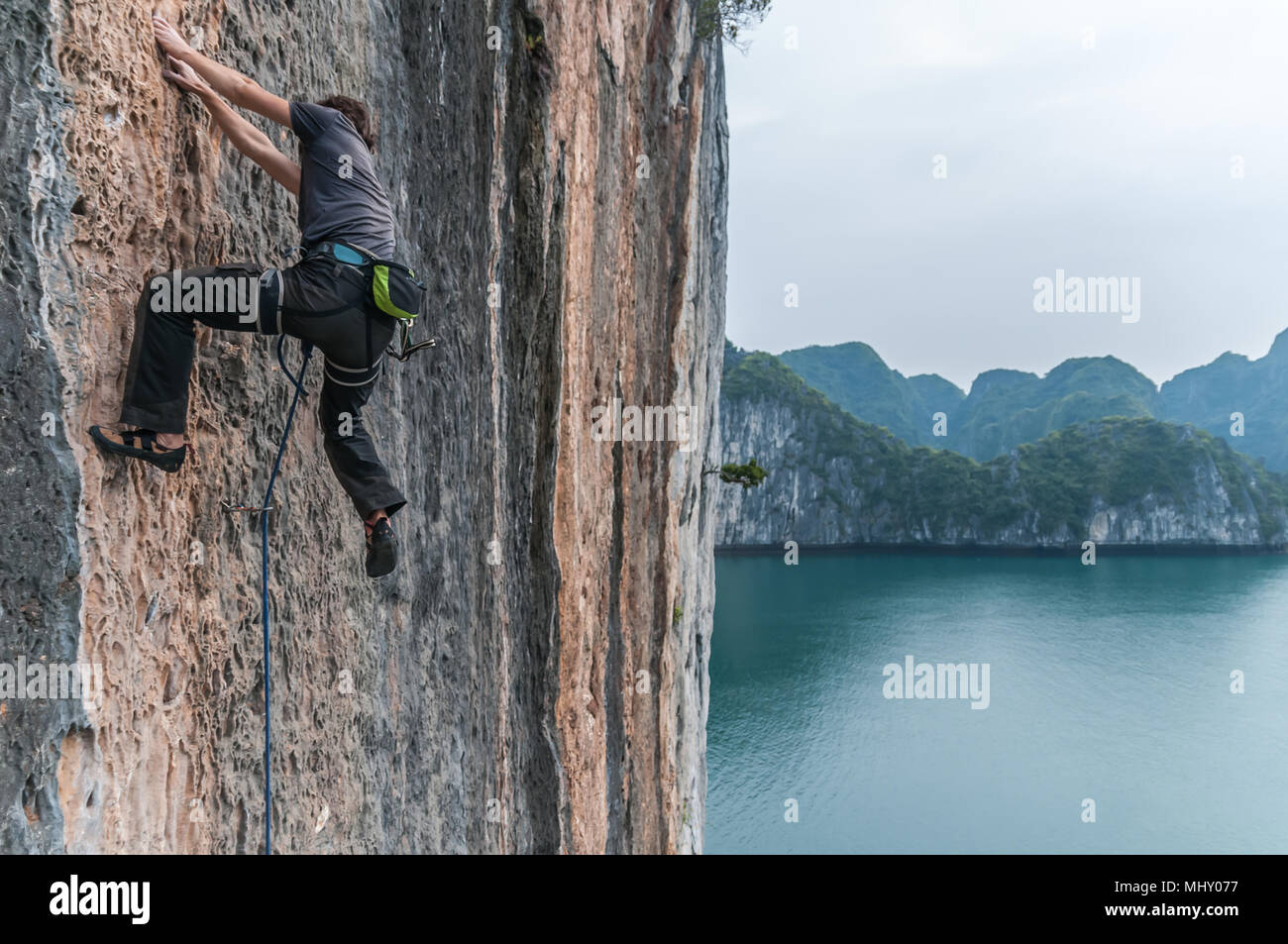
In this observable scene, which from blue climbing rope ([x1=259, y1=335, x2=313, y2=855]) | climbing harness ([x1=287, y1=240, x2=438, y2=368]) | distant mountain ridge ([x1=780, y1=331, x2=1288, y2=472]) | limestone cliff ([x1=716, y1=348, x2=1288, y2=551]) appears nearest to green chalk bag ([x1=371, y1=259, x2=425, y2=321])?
climbing harness ([x1=287, y1=240, x2=438, y2=368])

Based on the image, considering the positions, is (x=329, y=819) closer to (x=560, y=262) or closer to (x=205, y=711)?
(x=205, y=711)

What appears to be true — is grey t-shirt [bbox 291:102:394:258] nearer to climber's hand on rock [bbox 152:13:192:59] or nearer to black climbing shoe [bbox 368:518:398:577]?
climber's hand on rock [bbox 152:13:192:59]

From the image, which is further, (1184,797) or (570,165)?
(1184,797)

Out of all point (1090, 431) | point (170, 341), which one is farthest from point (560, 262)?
point (1090, 431)

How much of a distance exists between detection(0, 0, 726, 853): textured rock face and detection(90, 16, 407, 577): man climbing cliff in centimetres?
10

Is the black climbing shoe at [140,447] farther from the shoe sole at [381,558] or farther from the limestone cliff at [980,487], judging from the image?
the limestone cliff at [980,487]

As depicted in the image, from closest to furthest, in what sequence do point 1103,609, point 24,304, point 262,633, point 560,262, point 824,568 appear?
point 24,304 → point 262,633 → point 560,262 → point 1103,609 → point 824,568

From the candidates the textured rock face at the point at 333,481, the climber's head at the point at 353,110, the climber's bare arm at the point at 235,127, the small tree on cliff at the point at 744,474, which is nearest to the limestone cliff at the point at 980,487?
the small tree on cliff at the point at 744,474

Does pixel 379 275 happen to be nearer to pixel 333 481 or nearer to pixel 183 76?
pixel 183 76

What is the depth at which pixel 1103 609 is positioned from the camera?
50.2 meters

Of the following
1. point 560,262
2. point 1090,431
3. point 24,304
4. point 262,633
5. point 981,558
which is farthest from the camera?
point 1090,431

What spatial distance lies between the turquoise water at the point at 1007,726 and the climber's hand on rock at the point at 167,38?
2440 cm

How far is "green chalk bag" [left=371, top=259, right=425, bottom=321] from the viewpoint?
2.77 m

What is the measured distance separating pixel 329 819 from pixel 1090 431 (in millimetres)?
97885
